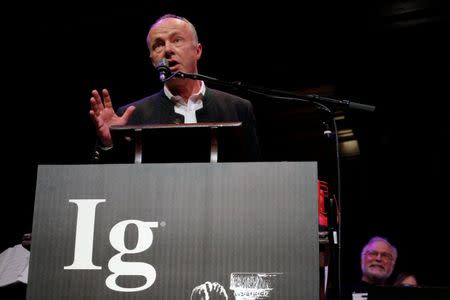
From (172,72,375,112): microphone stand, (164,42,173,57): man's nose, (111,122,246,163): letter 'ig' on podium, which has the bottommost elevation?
(111,122,246,163): letter 'ig' on podium

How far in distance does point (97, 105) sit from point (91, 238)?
0.54 metres

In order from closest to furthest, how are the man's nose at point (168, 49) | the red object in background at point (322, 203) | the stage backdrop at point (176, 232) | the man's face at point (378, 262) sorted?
the stage backdrop at point (176, 232)
the red object in background at point (322, 203)
the man's nose at point (168, 49)
the man's face at point (378, 262)

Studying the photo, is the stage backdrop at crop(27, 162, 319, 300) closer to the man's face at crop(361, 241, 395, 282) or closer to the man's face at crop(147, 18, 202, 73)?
the man's face at crop(147, 18, 202, 73)

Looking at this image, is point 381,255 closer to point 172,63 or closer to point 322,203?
point 172,63

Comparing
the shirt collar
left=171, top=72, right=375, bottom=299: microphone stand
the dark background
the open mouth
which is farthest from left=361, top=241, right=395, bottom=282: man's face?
the open mouth

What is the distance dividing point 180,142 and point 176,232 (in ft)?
1.00

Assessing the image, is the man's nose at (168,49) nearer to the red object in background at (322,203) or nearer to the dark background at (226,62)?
the red object in background at (322,203)

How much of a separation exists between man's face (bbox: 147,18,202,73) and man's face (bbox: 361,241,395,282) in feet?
10.4

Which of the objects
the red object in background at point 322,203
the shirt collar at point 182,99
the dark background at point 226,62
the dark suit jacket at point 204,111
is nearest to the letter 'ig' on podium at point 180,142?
the red object in background at point 322,203

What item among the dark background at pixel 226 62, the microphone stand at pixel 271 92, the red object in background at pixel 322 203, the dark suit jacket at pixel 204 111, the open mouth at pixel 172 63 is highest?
the dark background at pixel 226 62

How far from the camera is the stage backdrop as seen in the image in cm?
129

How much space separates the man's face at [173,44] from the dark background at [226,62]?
52.0 inches

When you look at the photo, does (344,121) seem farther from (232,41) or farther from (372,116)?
(232,41)

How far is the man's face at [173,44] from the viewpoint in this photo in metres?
2.40
